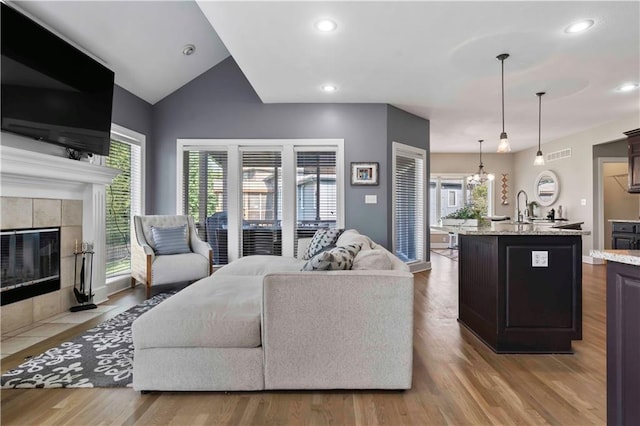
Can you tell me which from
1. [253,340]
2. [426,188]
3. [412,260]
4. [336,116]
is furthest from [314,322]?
[426,188]

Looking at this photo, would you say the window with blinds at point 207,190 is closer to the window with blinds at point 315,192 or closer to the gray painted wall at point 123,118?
the gray painted wall at point 123,118

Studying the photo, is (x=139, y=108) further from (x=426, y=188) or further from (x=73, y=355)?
(x=426, y=188)

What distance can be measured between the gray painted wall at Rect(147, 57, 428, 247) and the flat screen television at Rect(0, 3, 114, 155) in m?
1.46

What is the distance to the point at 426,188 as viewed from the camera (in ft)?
19.1

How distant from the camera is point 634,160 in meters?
4.72

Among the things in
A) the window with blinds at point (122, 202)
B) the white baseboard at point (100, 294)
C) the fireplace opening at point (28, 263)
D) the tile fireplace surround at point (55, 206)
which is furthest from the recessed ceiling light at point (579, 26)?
the white baseboard at point (100, 294)

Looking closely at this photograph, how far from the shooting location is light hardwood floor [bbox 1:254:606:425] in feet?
5.47

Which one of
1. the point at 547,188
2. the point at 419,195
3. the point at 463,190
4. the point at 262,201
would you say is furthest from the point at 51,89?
the point at 463,190

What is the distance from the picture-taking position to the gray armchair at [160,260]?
156 inches

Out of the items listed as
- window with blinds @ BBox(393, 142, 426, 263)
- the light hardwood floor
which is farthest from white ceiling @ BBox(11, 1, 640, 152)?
the light hardwood floor

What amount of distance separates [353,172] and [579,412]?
3721 millimetres

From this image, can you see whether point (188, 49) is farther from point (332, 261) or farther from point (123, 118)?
point (332, 261)

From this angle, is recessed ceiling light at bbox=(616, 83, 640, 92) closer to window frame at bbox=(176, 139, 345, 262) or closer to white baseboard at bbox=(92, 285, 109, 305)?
window frame at bbox=(176, 139, 345, 262)

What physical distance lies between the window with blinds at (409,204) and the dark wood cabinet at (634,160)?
110 inches
